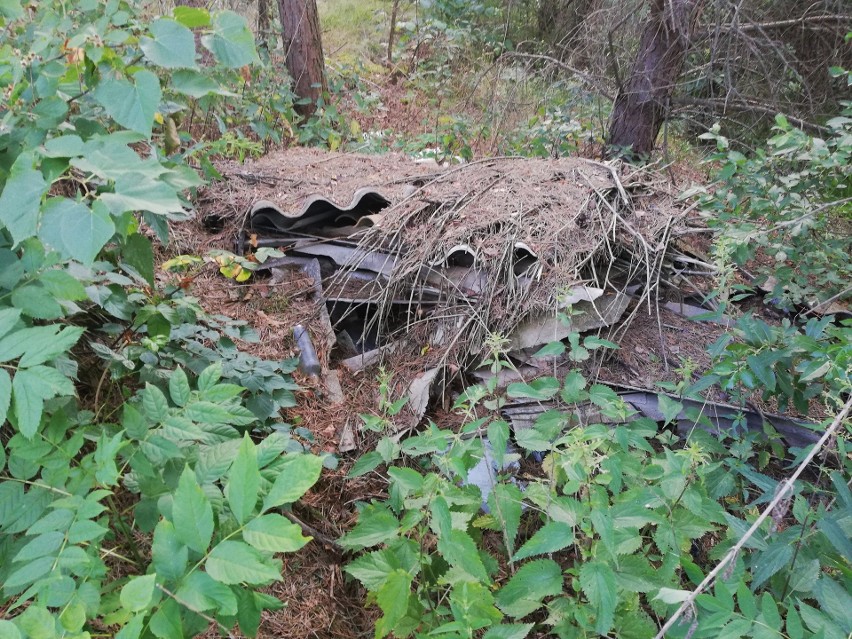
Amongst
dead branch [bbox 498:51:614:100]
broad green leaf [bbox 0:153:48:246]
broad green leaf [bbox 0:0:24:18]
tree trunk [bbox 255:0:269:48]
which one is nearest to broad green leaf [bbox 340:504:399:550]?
broad green leaf [bbox 0:153:48:246]

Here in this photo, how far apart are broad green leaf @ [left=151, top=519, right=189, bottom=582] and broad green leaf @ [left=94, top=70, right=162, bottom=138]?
0.85m

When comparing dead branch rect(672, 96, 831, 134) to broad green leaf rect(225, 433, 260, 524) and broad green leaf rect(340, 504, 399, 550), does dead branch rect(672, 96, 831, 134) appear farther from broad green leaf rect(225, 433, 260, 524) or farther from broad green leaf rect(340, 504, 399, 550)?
broad green leaf rect(225, 433, 260, 524)

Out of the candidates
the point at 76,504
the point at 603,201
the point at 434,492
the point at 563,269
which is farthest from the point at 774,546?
the point at 603,201

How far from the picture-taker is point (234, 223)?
11.7 ft

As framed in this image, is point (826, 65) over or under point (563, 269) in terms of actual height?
over

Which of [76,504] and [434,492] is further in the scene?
[434,492]

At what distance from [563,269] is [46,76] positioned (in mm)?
2267

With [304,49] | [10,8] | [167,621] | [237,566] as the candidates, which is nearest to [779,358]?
[237,566]

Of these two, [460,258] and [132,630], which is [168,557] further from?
[460,258]

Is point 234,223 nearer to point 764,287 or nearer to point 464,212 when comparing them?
point 464,212

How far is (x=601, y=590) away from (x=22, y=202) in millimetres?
1581

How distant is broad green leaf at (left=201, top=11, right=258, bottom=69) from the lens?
1.31 meters

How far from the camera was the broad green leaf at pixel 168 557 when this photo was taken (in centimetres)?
93

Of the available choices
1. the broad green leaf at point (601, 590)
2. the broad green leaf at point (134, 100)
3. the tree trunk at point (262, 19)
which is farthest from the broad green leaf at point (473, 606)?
the tree trunk at point (262, 19)
